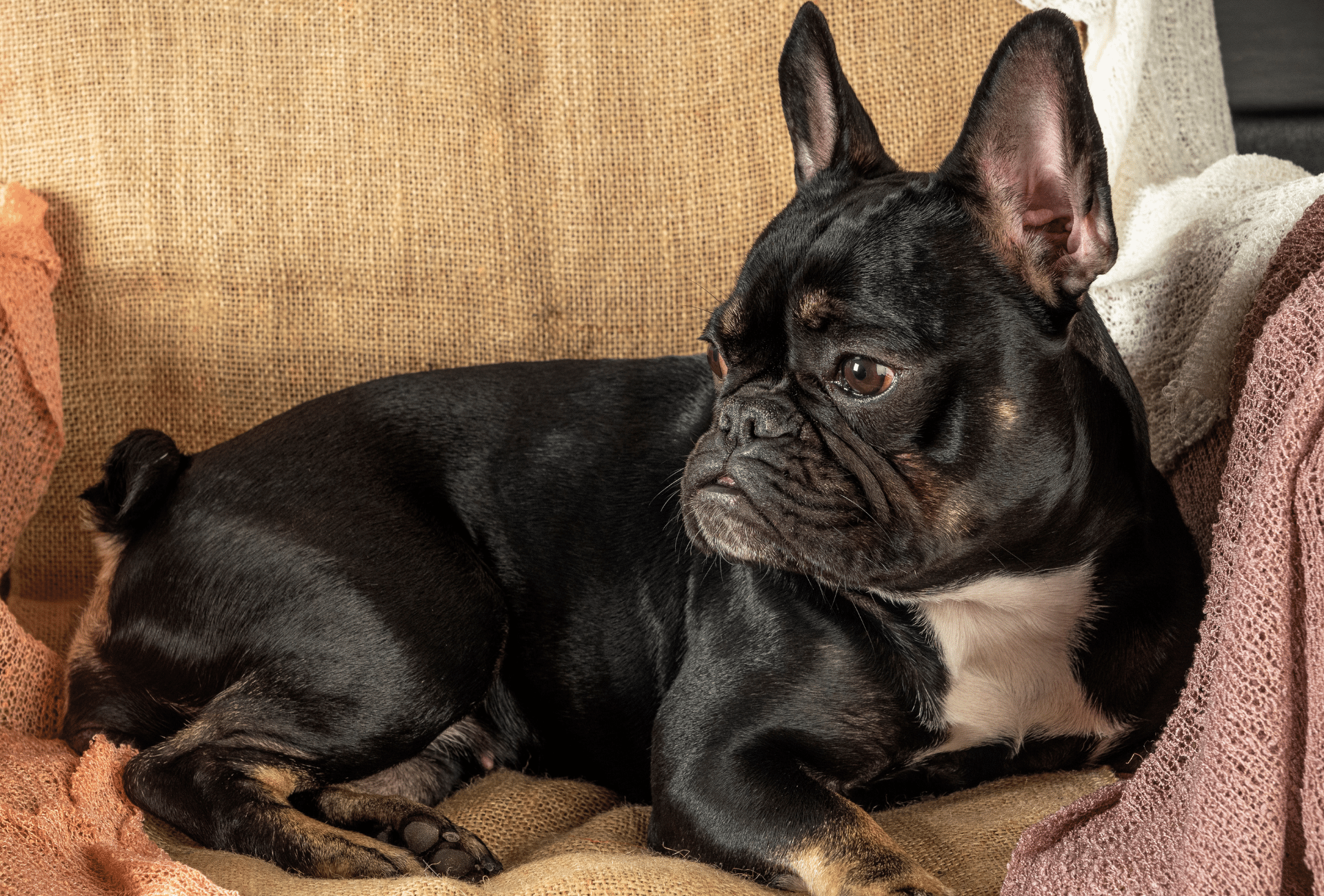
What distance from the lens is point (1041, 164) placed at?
1939 millimetres

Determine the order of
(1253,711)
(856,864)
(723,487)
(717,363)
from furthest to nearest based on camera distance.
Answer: (717,363)
(723,487)
(856,864)
(1253,711)

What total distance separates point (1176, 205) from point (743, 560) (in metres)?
1.60

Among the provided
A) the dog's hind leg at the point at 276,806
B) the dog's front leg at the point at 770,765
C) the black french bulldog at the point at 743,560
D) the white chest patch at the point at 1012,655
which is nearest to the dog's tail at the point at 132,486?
the black french bulldog at the point at 743,560

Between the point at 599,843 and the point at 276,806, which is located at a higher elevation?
the point at 276,806

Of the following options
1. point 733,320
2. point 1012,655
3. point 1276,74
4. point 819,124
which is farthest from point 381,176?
point 1276,74

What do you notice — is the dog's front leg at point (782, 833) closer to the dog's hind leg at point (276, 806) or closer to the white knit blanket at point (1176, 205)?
the dog's hind leg at point (276, 806)

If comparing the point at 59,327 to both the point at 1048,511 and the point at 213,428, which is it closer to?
the point at 213,428

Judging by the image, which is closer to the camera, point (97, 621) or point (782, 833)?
point (782, 833)

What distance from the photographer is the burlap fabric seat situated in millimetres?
3289

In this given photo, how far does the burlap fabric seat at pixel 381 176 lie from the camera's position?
3289 mm

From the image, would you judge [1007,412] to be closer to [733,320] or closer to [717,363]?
[733,320]

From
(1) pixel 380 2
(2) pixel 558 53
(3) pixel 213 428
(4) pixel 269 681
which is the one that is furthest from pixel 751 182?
(4) pixel 269 681

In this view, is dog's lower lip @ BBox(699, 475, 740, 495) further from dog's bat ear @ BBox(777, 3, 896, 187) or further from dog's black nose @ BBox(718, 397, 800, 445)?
dog's bat ear @ BBox(777, 3, 896, 187)

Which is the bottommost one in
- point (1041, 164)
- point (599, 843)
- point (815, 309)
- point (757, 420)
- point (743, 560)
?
point (599, 843)
